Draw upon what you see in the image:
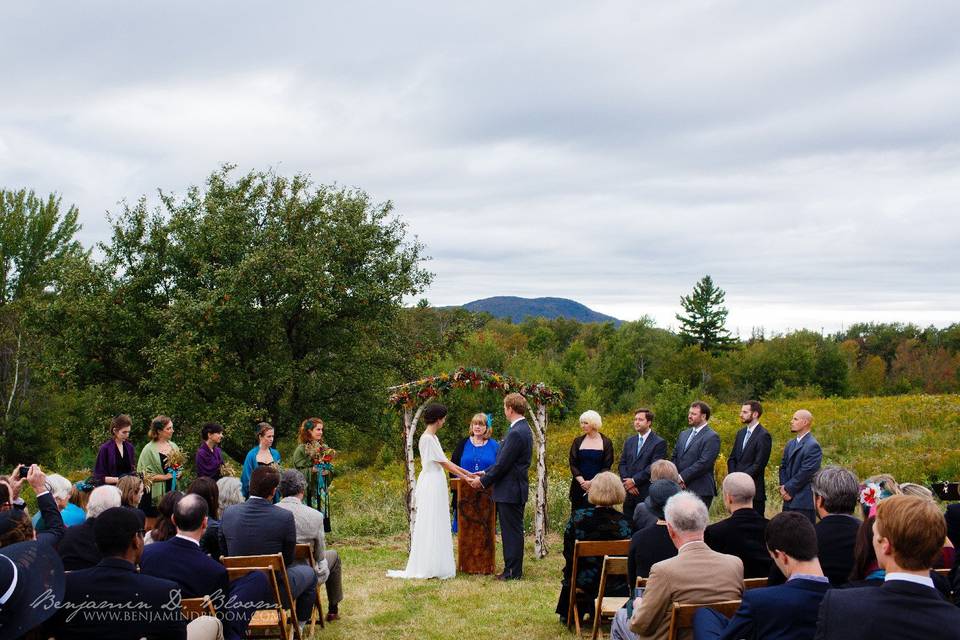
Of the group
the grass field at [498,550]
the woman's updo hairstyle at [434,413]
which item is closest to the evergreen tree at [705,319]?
the grass field at [498,550]

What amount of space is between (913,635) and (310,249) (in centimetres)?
1883

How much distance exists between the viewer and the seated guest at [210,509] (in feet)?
18.8

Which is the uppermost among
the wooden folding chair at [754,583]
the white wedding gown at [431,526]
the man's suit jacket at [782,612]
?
the man's suit jacket at [782,612]

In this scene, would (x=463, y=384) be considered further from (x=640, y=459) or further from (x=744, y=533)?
(x=744, y=533)

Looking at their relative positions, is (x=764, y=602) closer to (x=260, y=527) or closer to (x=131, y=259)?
(x=260, y=527)

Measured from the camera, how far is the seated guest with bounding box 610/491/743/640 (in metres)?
4.34

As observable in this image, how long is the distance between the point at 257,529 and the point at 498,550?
569 cm

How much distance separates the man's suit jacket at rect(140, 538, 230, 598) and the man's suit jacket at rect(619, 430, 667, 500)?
5.67 metres

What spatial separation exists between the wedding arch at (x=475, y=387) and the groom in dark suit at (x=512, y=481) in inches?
49.9

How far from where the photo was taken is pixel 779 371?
2355 inches

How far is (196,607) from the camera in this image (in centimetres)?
454

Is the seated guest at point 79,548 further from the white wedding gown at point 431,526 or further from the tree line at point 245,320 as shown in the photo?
the tree line at point 245,320

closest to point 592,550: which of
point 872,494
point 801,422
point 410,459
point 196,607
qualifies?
point 872,494

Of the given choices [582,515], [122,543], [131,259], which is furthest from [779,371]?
[122,543]
